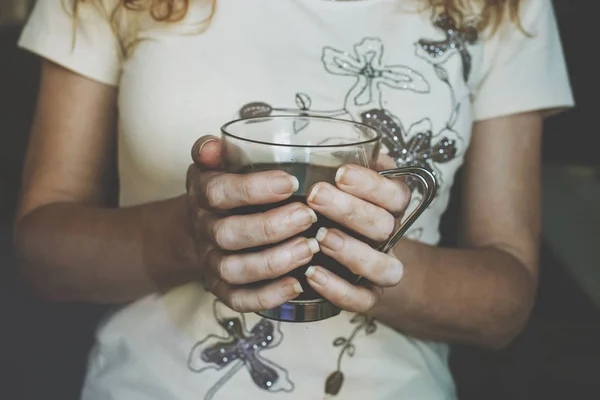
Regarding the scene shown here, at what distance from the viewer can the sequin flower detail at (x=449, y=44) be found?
679 millimetres

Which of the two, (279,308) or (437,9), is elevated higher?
(437,9)

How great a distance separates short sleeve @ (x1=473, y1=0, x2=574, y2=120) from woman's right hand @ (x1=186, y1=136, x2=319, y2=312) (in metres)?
0.37

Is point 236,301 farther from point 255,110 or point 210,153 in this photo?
point 255,110

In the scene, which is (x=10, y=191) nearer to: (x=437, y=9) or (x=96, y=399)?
(x=96, y=399)

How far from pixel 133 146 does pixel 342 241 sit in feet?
0.94

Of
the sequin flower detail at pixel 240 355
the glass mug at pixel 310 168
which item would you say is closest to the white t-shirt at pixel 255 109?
the sequin flower detail at pixel 240 355

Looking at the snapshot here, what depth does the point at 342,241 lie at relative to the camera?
423 mm

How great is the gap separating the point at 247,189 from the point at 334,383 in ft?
0.96

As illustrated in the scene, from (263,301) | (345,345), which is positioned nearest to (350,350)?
(345,345)

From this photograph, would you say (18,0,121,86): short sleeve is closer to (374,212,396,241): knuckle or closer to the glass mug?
the glass mug

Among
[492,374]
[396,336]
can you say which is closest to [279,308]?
[396,336]

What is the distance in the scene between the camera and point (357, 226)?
42 cm

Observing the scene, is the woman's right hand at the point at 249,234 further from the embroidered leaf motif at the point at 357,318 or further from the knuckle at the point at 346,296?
the embroidered leaf motif at the point at 357,318

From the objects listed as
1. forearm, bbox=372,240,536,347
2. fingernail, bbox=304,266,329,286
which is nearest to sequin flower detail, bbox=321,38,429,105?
forearm, bbox=372,240,536,347
